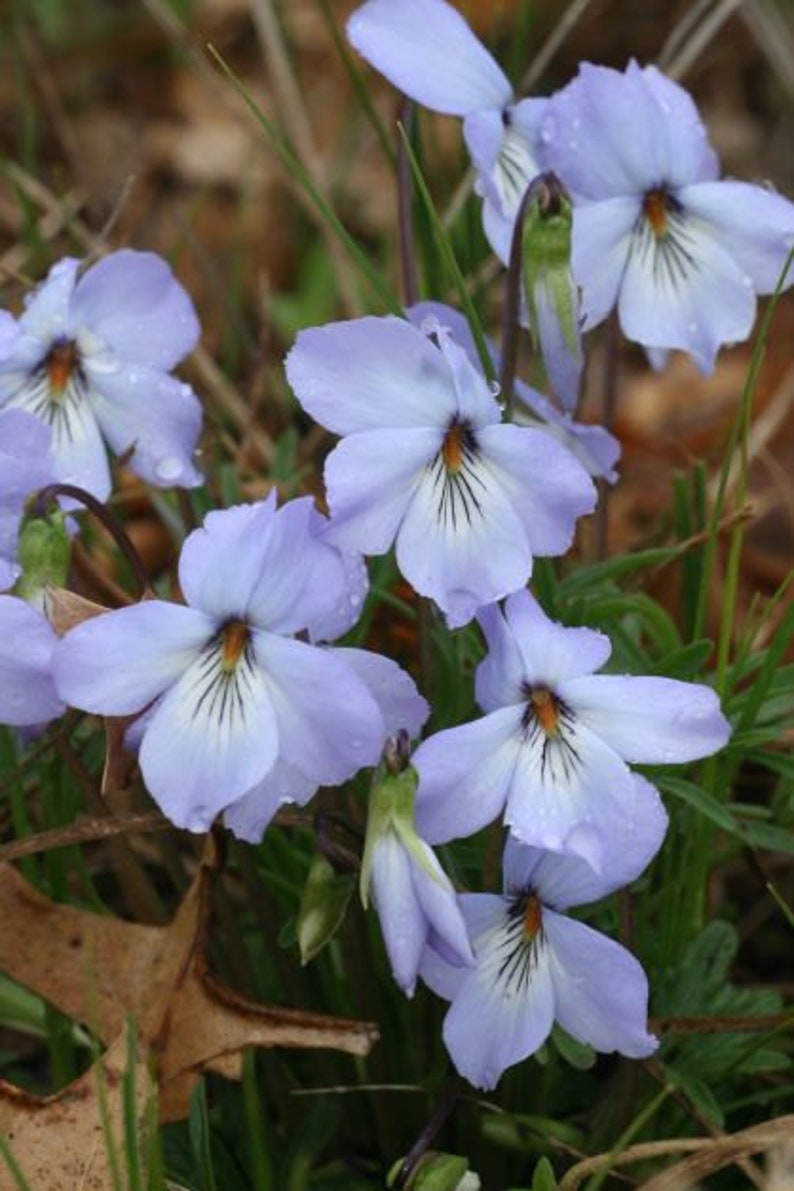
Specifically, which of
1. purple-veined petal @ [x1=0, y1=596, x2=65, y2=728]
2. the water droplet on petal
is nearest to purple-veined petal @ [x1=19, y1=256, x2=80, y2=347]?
the water droplet on petal

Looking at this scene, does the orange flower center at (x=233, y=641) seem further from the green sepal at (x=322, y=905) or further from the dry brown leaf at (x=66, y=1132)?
the dry brown leaf at (x=66, y=1132)

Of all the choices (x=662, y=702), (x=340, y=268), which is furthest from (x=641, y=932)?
(x=340, y=268)

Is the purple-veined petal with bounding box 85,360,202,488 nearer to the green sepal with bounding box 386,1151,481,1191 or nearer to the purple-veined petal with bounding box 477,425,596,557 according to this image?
the purple-veined petal with bounding box 477,425,596,557

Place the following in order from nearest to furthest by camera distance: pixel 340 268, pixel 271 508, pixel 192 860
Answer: pixel 271 508 < pixel 192 860 < pixel 340 268

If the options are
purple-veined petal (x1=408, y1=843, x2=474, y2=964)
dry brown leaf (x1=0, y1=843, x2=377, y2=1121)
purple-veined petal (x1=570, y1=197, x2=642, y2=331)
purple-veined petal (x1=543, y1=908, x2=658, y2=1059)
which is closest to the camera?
purple-veined petal (x1=408, y1=843, x2=474, y2=964)

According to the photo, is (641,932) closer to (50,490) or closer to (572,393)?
(572,393)

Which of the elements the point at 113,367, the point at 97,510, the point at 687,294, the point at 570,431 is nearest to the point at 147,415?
the point at 113,367
